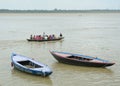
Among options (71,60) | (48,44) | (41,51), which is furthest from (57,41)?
(71,60)

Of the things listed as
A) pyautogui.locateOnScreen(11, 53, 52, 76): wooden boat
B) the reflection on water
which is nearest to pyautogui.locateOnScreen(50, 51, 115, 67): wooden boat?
pyautogui.locateOnScreen(11, 53, 52, 76): wooden boat

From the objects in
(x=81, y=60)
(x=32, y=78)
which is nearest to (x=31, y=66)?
(x=32, y=78)

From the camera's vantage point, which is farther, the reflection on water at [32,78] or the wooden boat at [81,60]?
the wooden boat at [81,60]

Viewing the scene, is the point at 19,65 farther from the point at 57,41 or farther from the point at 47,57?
the point at 57,41

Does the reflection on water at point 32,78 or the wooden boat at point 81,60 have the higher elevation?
the wooden boat at point 81,60

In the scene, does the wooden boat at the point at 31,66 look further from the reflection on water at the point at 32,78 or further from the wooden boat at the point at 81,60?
the wooden boat at the point at 81,60

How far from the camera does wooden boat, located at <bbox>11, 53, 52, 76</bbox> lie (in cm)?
2027

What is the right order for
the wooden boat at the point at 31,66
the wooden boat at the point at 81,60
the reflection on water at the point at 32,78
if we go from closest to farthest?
1. the reflection on water at the point at 32,78
2. the wooden boat at the point at 31,66
3. the wooden boat at the point at 81,60

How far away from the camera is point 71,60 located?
80.0ft

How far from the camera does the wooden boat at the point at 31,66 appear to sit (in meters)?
20.3

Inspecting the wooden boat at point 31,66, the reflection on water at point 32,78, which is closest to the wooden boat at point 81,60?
the wooden boat at point 31,66

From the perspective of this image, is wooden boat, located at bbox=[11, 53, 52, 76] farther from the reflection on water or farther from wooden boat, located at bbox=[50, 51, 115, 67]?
wooden boat, located at bbox=[50, 51, 115, 67]

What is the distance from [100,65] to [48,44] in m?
14.7

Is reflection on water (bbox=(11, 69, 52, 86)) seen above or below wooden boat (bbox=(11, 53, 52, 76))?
below
